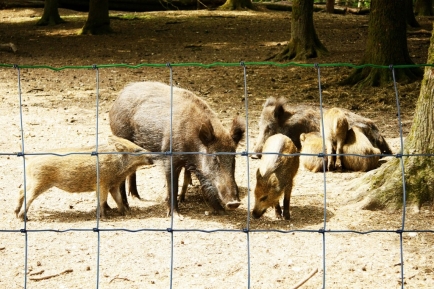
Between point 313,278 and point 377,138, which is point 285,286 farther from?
point 377,138

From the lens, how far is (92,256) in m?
5.32

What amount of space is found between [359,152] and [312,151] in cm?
51

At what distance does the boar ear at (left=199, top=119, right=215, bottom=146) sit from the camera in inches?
240

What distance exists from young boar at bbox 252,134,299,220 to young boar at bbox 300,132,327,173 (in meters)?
1.53

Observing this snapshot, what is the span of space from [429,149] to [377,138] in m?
2.32

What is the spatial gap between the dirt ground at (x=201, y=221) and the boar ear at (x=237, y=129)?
19.8 inches

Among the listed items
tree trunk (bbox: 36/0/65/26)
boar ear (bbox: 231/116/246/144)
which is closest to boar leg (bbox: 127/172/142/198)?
boar ear (bbox: 231/116/246/144)

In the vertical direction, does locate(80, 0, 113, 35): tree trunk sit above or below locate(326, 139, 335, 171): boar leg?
above

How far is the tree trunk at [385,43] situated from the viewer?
11422 mm

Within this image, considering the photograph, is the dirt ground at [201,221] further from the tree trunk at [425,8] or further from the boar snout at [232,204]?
the tree trunk at [425,8]

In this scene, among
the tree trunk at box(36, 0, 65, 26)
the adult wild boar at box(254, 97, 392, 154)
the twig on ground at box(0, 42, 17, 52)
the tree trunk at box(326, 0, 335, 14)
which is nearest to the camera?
the adult wild boar at box(254, 97, 392, 154)

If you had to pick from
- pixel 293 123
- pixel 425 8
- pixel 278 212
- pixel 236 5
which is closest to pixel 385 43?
pixel 293 123

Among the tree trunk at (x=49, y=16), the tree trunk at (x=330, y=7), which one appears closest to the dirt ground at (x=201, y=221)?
the tree trunk at (x=49, y=16)

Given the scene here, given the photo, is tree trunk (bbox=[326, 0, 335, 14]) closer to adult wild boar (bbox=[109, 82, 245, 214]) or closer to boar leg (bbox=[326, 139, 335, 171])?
boar leg (bbox=[326, 139, 335, 171])
